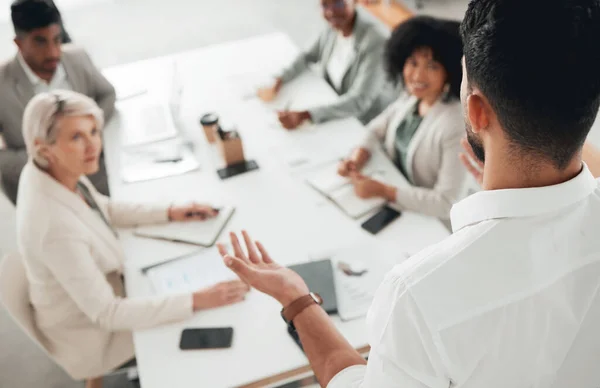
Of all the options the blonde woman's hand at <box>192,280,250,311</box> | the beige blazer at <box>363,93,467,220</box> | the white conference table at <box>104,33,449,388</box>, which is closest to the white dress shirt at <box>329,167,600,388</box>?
the white conference table at <box>104,33,449,388</box>

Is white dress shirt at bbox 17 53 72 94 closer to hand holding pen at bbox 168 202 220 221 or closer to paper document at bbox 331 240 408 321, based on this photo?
Result: hand holding pen at bbox 168 202 220 221

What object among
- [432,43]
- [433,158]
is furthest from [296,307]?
[432,43]

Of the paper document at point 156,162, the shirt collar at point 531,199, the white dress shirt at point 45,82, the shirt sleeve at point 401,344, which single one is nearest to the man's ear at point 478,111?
the shirt collar at point 531,199

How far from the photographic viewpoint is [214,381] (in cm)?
143

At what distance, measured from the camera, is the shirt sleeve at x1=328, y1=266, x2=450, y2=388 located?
2.78 feet

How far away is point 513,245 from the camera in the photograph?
0.81 m

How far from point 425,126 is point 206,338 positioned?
118cm

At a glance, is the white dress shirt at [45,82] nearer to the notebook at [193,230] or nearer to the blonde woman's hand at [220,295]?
the notebook at [193,230]

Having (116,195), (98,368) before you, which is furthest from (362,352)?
(116,195)

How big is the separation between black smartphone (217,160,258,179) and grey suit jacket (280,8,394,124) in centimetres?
49

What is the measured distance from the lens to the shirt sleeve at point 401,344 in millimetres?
847

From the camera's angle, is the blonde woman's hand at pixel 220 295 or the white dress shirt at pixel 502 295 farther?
the blonde woman's hand at pixel 220 295

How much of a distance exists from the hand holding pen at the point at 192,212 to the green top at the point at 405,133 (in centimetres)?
84

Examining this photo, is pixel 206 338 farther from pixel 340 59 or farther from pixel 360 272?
pixel 340 59
